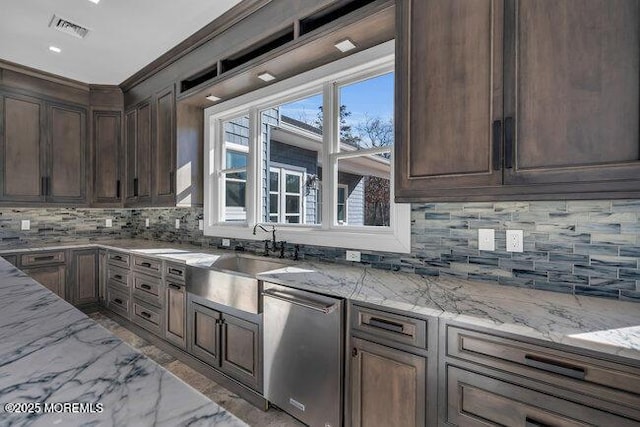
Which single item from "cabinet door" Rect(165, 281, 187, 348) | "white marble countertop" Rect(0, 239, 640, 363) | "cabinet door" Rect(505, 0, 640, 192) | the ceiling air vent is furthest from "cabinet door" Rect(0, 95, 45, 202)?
"cabinet door" Rect(505, 0, 640, 192)

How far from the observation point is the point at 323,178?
255 cm

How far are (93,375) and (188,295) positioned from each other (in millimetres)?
2042

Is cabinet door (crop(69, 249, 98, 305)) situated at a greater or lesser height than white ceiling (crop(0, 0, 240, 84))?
lesser

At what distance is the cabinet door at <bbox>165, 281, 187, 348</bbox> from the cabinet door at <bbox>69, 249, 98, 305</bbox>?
1.66 meters

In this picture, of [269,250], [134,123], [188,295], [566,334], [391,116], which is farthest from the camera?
[134,123]

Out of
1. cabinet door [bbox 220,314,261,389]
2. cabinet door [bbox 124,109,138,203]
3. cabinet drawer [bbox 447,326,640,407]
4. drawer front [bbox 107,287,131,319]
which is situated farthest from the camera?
cabinet door [bbox 124,109,138,203]

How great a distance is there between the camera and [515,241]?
1.69 metres

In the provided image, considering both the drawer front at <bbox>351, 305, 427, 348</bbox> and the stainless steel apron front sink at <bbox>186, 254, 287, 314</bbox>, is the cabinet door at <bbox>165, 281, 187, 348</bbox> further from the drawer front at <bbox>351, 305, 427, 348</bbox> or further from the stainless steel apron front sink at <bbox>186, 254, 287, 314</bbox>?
the drawer front at <bbox>351, 305, 427, 348</bbox>

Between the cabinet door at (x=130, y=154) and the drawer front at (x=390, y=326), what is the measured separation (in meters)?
3.48

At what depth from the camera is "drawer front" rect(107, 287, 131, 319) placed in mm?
3348

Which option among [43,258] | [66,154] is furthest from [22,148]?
[43,258]

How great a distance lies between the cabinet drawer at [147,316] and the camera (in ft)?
9.59

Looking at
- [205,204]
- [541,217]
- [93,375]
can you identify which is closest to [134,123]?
[205,204]

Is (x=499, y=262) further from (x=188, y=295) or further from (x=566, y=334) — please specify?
(x=188, y=295)
